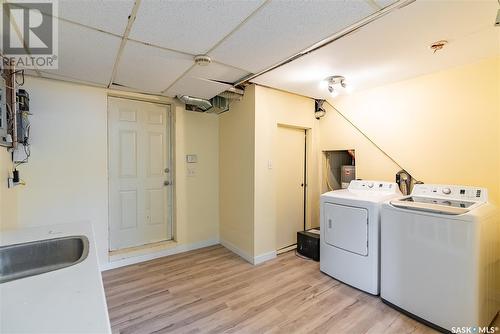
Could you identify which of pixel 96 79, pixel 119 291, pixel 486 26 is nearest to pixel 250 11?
pixel 486 26

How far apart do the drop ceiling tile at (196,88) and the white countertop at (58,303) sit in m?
2.11

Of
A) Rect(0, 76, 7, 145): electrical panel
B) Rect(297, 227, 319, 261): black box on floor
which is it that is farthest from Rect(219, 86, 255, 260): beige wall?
Rect(0, 76, 7, 145): electrical panel

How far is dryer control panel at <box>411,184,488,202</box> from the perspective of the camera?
6.53ft

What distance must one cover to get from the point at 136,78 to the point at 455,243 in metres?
3.31

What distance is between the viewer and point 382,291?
7.13 ft

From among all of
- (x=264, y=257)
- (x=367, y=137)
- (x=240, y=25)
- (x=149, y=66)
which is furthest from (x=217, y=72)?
(x=264, y=257)

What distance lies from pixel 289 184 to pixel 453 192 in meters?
1.84

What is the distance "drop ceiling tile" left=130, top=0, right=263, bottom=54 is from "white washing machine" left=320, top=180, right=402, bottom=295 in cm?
200

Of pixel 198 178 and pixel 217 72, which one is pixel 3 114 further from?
pixel 198 178

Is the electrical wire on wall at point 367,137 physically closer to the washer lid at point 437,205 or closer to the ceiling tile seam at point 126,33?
the washer lid at point 437,205

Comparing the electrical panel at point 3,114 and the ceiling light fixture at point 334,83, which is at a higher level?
the ceiling light fixture at point 334,83

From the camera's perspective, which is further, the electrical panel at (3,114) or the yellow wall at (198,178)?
the yellow wall at (198,178)

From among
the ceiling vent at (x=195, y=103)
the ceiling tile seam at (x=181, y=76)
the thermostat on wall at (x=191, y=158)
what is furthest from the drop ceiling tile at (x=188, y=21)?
the thermostat on wall at (x=191, y=158)

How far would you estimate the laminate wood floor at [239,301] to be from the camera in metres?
1.86
